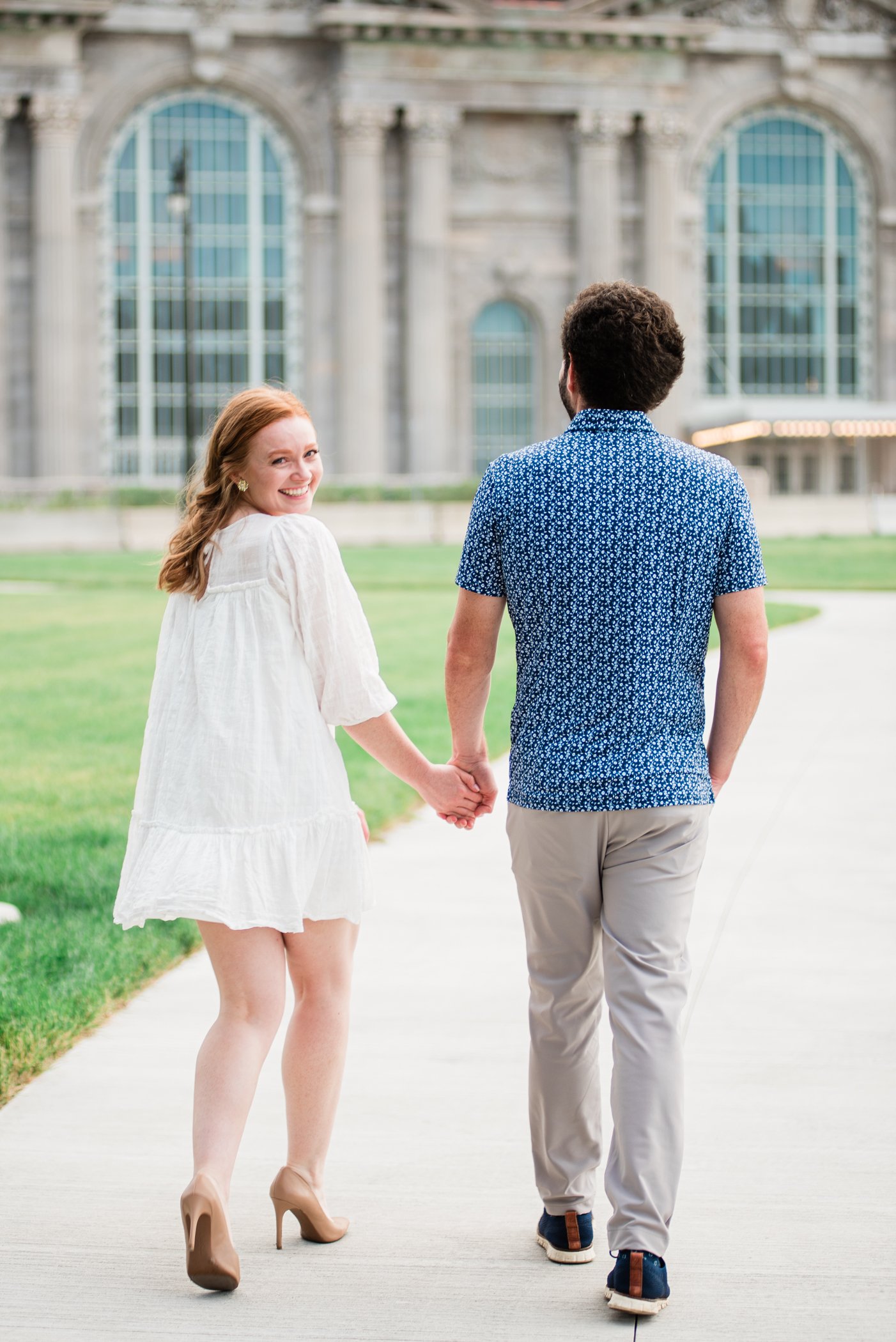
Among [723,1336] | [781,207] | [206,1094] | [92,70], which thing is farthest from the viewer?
[781,207]

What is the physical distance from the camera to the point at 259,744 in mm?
3502

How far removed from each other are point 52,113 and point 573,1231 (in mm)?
46785

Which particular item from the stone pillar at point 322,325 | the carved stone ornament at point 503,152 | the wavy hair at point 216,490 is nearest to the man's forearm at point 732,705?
the wavy hair at point 216,490

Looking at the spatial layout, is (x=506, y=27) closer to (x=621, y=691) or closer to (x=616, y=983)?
(x=621, y=691)

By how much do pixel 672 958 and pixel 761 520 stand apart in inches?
1465

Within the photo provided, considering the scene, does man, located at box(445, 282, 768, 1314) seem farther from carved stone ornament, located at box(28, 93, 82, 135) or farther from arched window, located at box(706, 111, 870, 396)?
arched window, located at box(706, 111, 870, 396)

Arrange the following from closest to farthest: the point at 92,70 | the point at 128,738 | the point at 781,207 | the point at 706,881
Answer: the point at 706,881, the point at 128,738, the point at 92,70, the point at 781,207

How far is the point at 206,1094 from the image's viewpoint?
11.5ft

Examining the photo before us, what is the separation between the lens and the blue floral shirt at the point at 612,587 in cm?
343

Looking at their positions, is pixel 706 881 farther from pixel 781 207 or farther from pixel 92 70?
pixel 781 207

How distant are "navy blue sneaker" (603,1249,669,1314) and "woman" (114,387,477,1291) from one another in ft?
2.28

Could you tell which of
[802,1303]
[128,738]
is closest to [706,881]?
[802,1303]

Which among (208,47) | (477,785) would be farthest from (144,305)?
(477,785)

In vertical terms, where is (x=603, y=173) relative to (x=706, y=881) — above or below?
above
